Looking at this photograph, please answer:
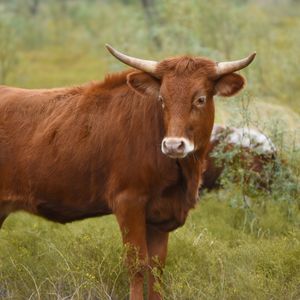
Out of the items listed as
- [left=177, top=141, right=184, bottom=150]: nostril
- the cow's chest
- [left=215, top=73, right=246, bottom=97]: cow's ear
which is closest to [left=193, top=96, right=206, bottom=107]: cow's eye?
[left=215, top=73, right=246, bottom=97]: cow's ear

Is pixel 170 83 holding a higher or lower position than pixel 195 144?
higher

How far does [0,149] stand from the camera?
7430mm

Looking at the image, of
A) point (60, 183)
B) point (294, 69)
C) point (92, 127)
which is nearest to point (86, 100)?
point (92, 127)

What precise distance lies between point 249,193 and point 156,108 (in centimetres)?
273

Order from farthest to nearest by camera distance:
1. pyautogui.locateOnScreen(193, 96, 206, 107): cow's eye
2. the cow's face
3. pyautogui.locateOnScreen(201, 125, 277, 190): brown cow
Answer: pyautogui.locateOnScreen(201, 125, 277, 190): brown cow < pyautogui.locateOnScreen(193, 96, 206, 107): cow's eye < the cow's face

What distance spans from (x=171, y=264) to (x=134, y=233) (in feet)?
2.90

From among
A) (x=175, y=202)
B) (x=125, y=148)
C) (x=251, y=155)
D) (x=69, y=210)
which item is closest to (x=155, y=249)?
(x=175, y=202)

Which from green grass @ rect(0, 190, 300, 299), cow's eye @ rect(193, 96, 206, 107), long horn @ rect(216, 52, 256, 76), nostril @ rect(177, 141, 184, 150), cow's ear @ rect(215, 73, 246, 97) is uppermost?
long horn @ rect(216, 52, 256, 76)

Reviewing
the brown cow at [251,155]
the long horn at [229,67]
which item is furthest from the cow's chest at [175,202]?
the brown cow at [251,155]

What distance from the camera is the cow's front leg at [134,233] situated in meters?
6.80

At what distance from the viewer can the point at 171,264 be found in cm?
759

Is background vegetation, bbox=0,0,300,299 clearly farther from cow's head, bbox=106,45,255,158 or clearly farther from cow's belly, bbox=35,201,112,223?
cow's head, bbox=106,45,255,158

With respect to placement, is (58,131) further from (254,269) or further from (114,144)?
(254,269)

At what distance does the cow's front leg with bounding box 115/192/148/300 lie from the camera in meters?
→ 6.80
